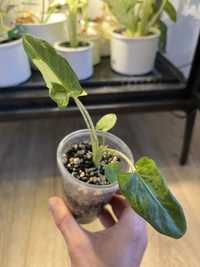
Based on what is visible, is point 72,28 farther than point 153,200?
Yes

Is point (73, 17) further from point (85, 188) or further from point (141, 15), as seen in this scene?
point (85, 188)

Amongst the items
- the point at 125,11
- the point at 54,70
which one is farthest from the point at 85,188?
the point at 125,11

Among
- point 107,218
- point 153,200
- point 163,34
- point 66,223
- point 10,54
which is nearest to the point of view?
point 153,200

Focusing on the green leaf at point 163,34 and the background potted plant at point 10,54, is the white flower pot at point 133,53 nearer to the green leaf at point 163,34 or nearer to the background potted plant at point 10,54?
the green leaf at point 163,34

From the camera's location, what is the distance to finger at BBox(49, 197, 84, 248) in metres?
0.45

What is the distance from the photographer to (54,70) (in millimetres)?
373

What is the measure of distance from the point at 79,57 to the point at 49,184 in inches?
14.2

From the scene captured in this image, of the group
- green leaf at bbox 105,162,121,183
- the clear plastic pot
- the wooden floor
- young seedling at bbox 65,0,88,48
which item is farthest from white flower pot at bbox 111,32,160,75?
green leaf at bbox 105,162,121,183

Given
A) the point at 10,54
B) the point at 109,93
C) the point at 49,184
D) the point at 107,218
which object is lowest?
the point at 49,184

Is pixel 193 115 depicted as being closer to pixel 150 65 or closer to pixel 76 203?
pixel 150 65

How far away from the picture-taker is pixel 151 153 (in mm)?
970

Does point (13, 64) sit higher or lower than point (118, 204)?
higher

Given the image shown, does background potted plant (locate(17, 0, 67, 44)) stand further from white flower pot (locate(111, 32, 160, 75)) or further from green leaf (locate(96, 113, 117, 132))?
green leaf (locate(96, 113, 117, 132))

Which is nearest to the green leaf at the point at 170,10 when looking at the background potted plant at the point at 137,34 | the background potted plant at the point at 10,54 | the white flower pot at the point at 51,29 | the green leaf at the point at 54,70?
the background potted plant at the point at 137,34
